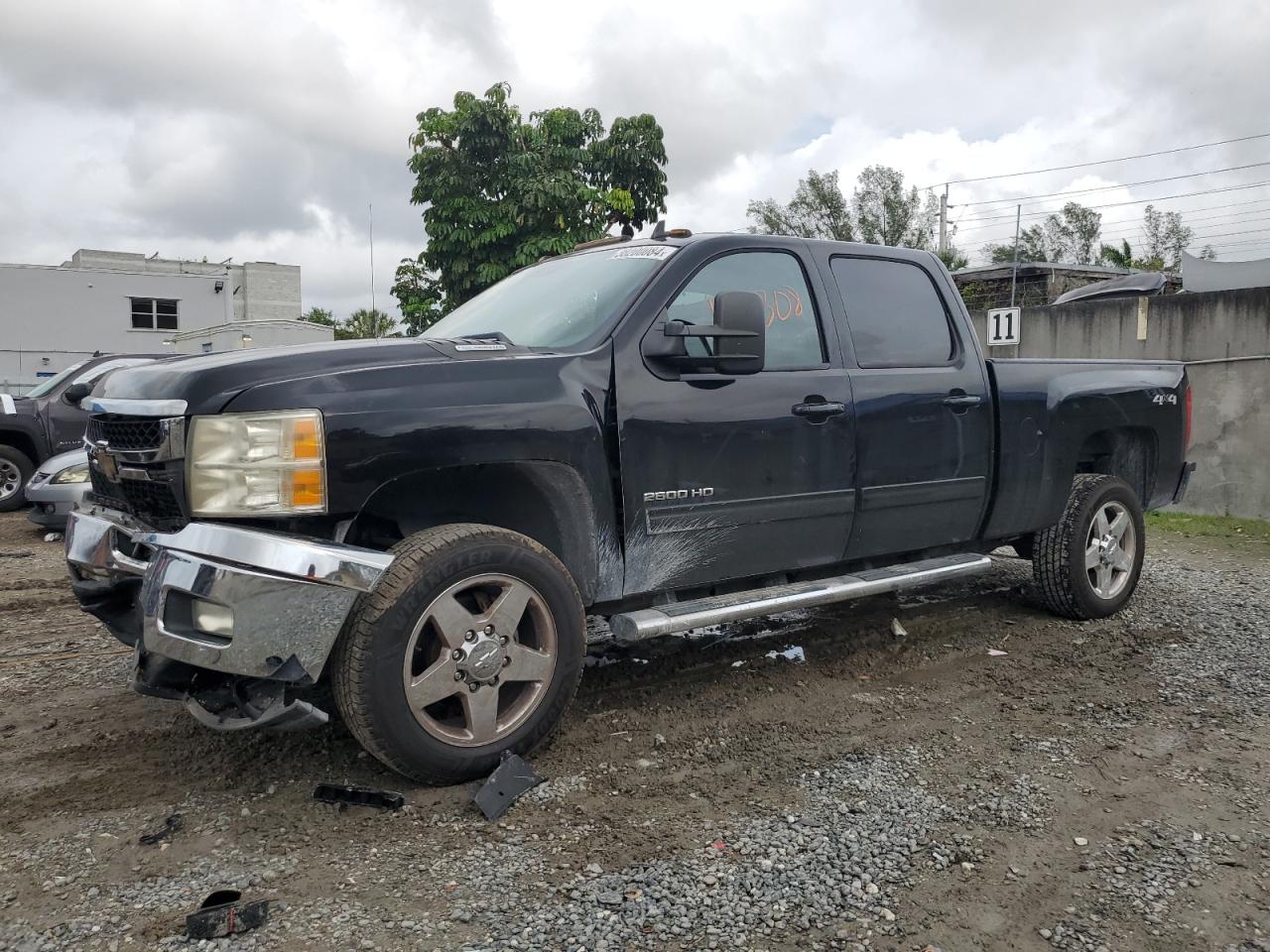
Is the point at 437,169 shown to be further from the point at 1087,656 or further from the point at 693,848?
the point at 693,848

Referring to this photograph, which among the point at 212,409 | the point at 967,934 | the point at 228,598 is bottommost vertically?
the point at 967,934

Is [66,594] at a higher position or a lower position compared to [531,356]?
lower

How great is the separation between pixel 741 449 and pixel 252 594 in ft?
6.13

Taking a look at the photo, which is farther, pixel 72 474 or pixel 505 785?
pixel 72 474

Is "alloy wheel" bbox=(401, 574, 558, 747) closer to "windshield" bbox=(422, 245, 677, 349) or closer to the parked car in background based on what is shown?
"windshield" bbox=(422, 245, 677, 349)

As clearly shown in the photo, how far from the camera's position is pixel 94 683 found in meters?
4.36

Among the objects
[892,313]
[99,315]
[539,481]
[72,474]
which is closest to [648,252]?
[539,481]

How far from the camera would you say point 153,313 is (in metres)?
33.4

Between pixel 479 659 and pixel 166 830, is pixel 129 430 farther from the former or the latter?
pixel 479 659

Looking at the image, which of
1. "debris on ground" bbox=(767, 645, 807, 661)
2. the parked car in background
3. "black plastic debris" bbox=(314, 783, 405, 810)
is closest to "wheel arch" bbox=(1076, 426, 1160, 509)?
"debris on ground" bbox=(767, 645, 807, 661)

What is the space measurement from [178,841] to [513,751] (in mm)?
1027

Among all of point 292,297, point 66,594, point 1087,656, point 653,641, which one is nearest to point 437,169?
point 66,594

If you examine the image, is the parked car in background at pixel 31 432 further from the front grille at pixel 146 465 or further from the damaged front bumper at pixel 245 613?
the damaged front bumper at pixel 245 613

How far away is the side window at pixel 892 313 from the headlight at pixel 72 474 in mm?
6894
